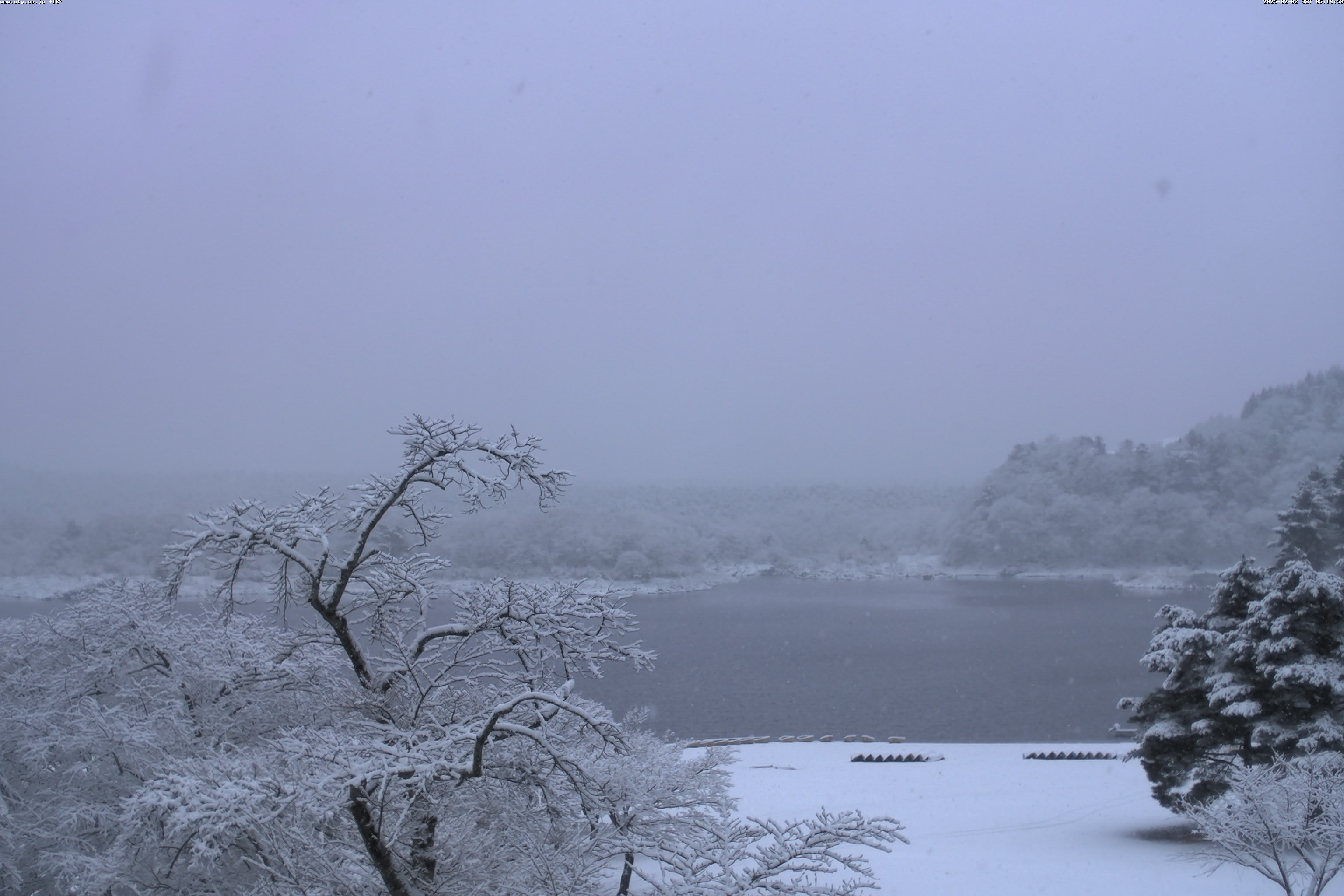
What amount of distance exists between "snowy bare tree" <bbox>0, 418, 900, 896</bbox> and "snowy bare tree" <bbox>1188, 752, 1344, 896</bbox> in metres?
6.49

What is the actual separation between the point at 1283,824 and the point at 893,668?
2996cm

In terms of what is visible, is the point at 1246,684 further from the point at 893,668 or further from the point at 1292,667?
the point at 893,668

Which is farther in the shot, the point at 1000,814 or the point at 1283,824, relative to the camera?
the point at 1000,814

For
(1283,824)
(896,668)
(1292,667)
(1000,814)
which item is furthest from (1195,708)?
(896,668)

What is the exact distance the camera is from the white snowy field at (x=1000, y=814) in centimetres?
1161

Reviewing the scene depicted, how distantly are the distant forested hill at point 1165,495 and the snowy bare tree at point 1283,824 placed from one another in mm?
79154

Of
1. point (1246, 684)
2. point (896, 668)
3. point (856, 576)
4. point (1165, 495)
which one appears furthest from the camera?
point (856, 576)

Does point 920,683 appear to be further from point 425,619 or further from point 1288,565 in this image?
point 425,619

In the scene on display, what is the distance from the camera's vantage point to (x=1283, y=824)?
9266 mm

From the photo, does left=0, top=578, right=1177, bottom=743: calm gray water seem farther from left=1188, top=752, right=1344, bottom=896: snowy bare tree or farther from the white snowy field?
left=1188, top=752, right=1344, bottom=896: snowy bare tree

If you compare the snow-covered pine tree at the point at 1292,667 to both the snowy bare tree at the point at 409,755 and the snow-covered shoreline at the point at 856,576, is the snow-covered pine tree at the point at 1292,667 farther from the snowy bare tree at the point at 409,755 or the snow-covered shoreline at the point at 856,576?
the snow-covered shoreline at the point at 856,576

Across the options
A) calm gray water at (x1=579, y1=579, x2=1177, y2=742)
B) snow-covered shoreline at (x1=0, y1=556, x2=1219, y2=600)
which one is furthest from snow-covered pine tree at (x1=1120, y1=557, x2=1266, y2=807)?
snow-covered shoreline at (x1=0, y1=556, x2=1219, y2=600)

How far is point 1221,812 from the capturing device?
10016 mm

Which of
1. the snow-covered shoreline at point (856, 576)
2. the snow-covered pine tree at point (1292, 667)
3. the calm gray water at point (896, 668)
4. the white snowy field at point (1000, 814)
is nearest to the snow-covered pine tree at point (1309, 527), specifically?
the calm gray water at point (896, 668)
